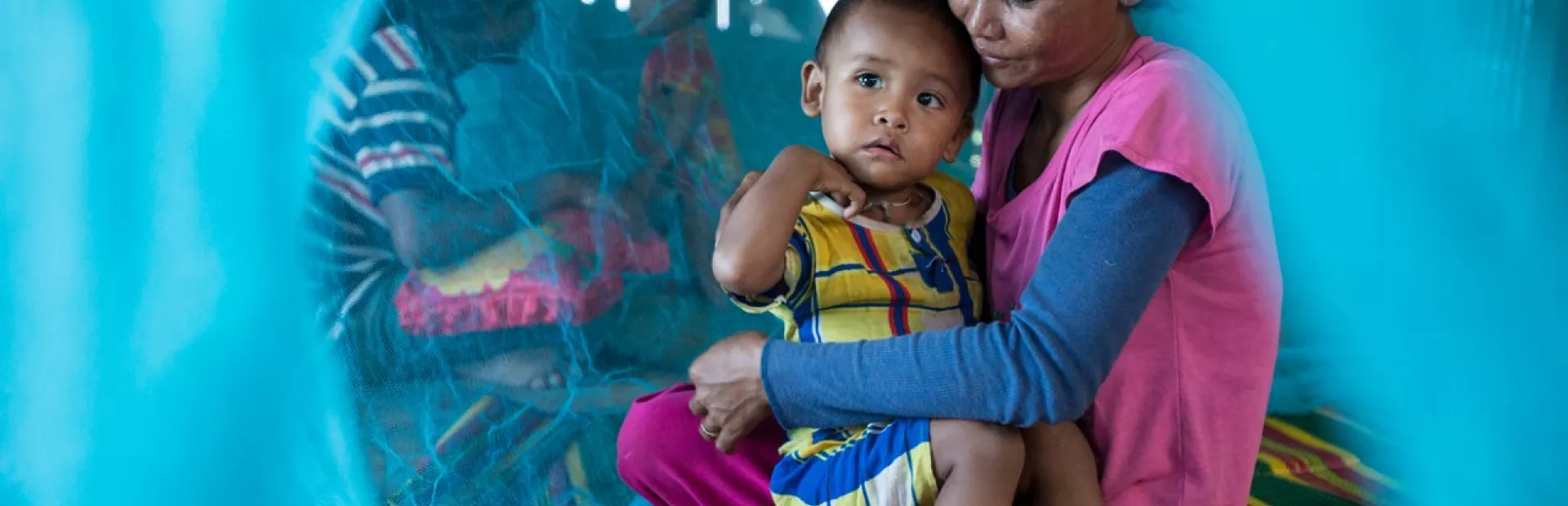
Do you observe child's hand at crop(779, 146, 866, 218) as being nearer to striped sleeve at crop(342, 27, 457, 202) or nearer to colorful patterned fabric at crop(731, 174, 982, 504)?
colorful patterned fabric at crop(731, 174, 982, 504)

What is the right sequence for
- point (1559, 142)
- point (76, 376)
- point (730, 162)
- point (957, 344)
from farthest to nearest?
point (730, 162), point (76, 376), point (957, 344), point (1559, 142)

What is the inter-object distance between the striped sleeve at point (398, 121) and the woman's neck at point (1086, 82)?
0.76 metres

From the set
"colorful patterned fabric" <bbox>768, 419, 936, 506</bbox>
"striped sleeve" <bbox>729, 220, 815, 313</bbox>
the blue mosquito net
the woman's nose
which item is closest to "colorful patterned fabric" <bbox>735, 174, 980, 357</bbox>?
"striped sleeve" <bbox>729, 220, 815, 313</bbox>

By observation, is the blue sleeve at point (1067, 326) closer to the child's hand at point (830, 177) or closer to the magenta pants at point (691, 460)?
the child's hand at point (830, 177)

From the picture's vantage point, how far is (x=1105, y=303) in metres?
0.94

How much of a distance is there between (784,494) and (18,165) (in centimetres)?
87

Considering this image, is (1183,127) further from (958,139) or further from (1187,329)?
(958,139)

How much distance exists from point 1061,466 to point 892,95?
405 mm

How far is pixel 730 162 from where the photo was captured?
5.66ft

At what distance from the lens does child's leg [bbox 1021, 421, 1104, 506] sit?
3.44 feet

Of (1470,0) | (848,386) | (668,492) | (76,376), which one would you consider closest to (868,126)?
(848,386)

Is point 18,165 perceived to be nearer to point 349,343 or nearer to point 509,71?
point 349,343

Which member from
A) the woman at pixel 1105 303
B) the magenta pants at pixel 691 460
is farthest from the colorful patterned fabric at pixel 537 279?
the woman at pixel 1105 303

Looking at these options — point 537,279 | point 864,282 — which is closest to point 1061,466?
point 864,282
